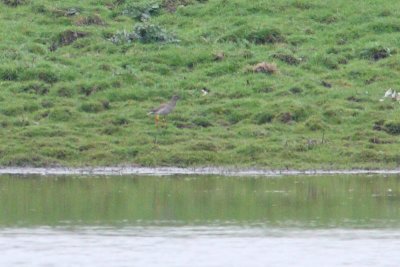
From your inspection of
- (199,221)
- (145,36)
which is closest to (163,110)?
(145,36)

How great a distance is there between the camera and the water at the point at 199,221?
15.6 metres

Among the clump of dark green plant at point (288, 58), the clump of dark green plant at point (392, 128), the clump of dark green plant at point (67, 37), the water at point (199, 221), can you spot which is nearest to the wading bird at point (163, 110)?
the water at point (199, 221)

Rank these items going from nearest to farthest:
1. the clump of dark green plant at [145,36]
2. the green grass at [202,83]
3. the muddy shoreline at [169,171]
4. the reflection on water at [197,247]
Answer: the reflection on water at [197,247] → the muddy shoreline at [169,171] → the green grass at [202,83] → the clump of dark green plant at [145,36]

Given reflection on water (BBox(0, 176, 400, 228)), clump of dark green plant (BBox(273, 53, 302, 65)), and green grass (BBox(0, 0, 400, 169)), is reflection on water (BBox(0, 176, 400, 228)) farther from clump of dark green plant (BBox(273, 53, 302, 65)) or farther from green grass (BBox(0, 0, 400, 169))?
clump of dark green plant (BBox(273, 53, 302, 65))

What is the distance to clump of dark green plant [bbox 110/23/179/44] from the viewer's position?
34000 millimetres

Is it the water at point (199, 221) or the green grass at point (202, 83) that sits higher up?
the green grass at point (202, 83)

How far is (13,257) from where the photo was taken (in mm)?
15500

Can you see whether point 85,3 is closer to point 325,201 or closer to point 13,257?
point 325,201

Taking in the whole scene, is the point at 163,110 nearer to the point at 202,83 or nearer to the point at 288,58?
the point at 202,83

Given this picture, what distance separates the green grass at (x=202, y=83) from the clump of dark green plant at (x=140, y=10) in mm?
84

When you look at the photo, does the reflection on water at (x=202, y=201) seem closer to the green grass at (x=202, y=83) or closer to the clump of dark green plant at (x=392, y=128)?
the green grass at (x=202, y=83)

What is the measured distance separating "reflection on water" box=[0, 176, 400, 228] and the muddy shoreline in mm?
772

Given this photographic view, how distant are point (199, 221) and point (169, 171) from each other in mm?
6330

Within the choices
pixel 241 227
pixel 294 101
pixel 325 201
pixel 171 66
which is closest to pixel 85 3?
pixel 171 66
